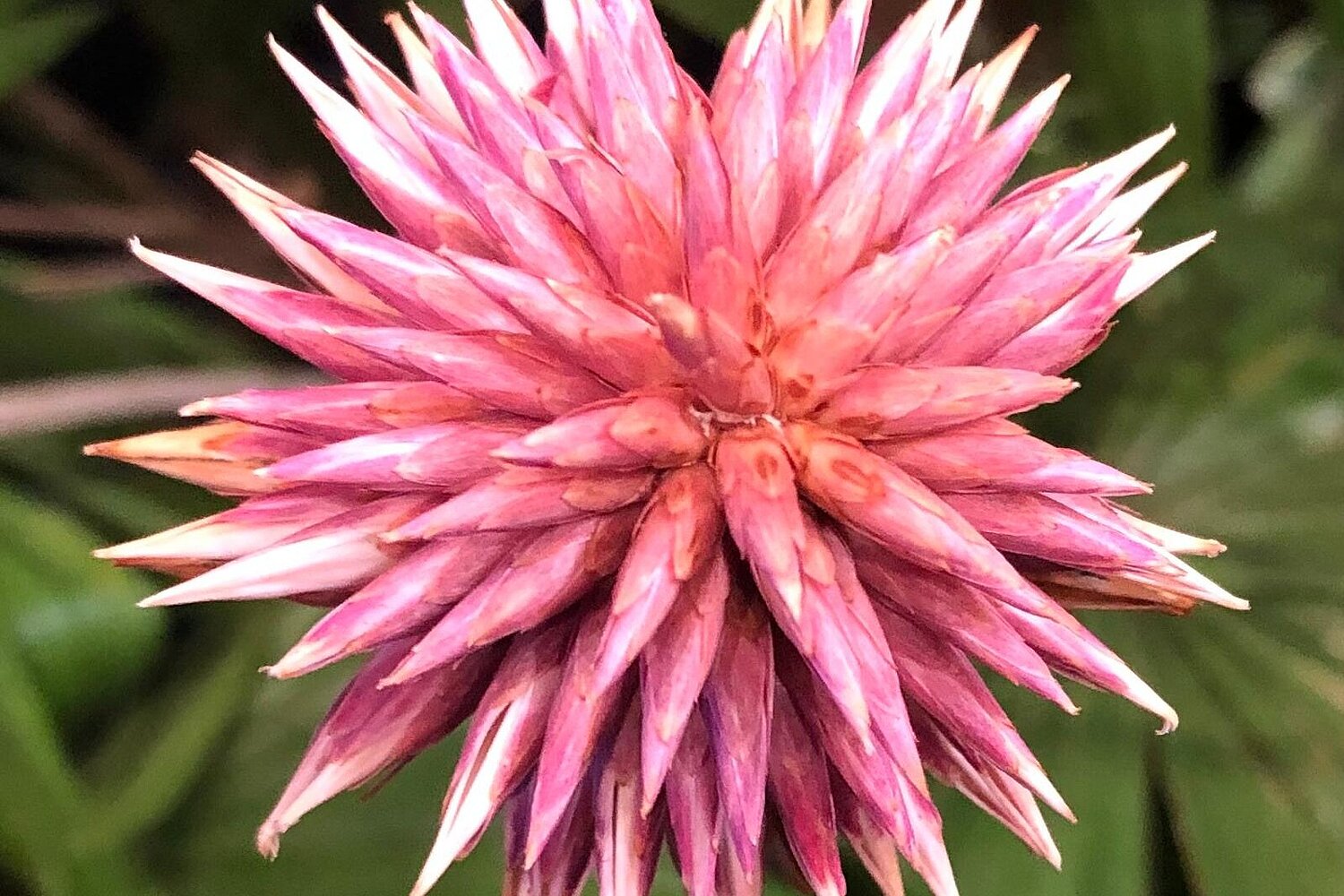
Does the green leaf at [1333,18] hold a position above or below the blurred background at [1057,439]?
above

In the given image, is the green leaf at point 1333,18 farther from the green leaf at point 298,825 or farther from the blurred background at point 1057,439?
the green leaf at point 298,825

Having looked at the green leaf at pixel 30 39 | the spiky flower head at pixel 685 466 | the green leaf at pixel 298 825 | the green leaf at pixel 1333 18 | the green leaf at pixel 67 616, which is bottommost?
the green leaf at pixel 298 825

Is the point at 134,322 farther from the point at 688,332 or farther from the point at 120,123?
the point at 688,332

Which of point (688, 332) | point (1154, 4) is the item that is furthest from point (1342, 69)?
point (688, 332)

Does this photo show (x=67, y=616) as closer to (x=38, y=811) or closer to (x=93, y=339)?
(x=38, y=811)

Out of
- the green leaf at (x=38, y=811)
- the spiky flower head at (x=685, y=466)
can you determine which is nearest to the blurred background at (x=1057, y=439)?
the green leaf at (x=38, y=811)

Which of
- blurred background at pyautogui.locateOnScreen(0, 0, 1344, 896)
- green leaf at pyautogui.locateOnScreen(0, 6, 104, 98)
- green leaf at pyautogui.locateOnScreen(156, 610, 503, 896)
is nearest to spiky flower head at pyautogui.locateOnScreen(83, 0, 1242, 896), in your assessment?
blurred background at pyautogui.locateOnScreen(0, 0, 1344, 896)
